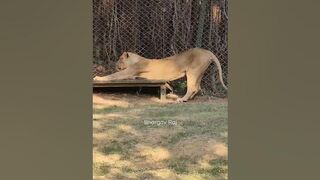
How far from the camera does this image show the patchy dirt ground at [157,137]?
2023 mm

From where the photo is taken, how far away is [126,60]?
7.14ft

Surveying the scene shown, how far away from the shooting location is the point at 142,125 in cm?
209

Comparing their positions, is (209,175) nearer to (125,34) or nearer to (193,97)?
(193,97)

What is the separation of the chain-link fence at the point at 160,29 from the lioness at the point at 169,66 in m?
0.03

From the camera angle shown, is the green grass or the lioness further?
the lioness

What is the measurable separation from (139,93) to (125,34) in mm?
312

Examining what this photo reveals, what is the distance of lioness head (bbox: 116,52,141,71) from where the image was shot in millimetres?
2164

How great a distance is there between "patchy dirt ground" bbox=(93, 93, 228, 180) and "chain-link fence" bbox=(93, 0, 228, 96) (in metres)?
0.13

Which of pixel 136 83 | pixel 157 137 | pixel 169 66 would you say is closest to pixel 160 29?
pixel 169 66

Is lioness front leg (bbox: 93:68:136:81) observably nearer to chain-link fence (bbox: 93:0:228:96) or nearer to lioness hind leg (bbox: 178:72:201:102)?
chain-link fence (bbox: 93:0:228:96)

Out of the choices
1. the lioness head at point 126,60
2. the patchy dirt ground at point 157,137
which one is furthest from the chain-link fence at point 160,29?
the patchy dirt ground at point 157,137

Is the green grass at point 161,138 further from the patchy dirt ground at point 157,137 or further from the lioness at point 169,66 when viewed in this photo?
the lioness at point 169,66

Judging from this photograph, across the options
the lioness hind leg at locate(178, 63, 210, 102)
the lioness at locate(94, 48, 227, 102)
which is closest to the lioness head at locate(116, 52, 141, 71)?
the lioness at locate(94, 48, 227, 102)
